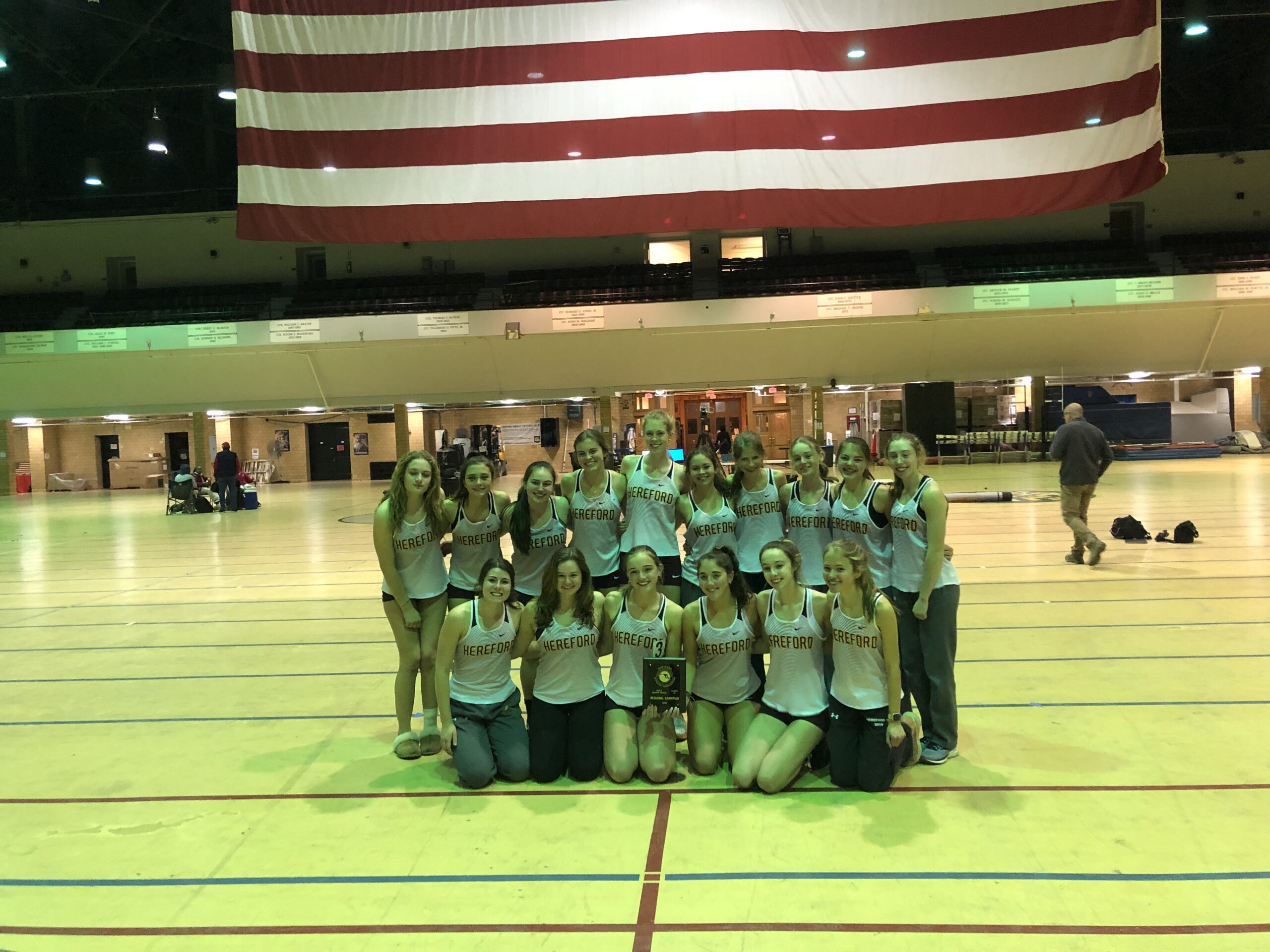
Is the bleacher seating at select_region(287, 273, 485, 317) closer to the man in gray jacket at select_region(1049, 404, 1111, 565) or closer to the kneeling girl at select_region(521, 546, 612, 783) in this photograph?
the man in gray jacket at select_region(1049, 404, 1111, 565)

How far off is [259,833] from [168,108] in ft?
71.6

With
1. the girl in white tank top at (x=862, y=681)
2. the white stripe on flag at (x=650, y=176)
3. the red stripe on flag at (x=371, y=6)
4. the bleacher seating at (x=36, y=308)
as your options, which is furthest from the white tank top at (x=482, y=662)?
the bleacher seating at (x=36, y=308)

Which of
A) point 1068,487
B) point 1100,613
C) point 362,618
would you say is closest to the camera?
point 1100,613

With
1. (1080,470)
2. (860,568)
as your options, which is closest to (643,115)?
(860,568)

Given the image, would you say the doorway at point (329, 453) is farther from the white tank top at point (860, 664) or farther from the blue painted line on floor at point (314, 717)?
the white tank top at point (860, 664)

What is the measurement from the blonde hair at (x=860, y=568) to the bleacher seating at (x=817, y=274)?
18.8 meters

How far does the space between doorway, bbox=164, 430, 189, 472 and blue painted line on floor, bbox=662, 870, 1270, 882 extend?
28.5 meters

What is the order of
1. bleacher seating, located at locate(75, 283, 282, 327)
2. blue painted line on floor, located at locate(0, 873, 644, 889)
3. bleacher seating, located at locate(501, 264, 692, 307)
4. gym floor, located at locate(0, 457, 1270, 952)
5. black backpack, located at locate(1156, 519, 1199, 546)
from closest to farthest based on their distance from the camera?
gym floor, located at locate(0, 457, 1270, 952) < blue painted line on floor, located at locate(0, 873, 644, 889) < black backpack, located at locate(1156, 519, 1199, 546) < bleacher seating, located at locate(501, 264, 692, 307) < bleacher seating, located at locate(75, 283, 282, 327)

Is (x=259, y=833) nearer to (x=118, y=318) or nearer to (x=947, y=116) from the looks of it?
(x=947, y=116)

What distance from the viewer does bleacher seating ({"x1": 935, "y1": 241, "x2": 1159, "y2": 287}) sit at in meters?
21.5

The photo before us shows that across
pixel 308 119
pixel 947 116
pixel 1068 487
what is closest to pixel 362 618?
pixel 308 119

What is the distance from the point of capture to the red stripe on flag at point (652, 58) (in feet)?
18.4

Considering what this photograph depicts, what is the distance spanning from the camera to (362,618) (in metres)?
7.22

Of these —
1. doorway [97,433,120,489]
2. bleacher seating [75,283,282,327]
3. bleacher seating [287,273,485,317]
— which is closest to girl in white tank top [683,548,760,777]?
bleacher seating [287,273,485,317]
